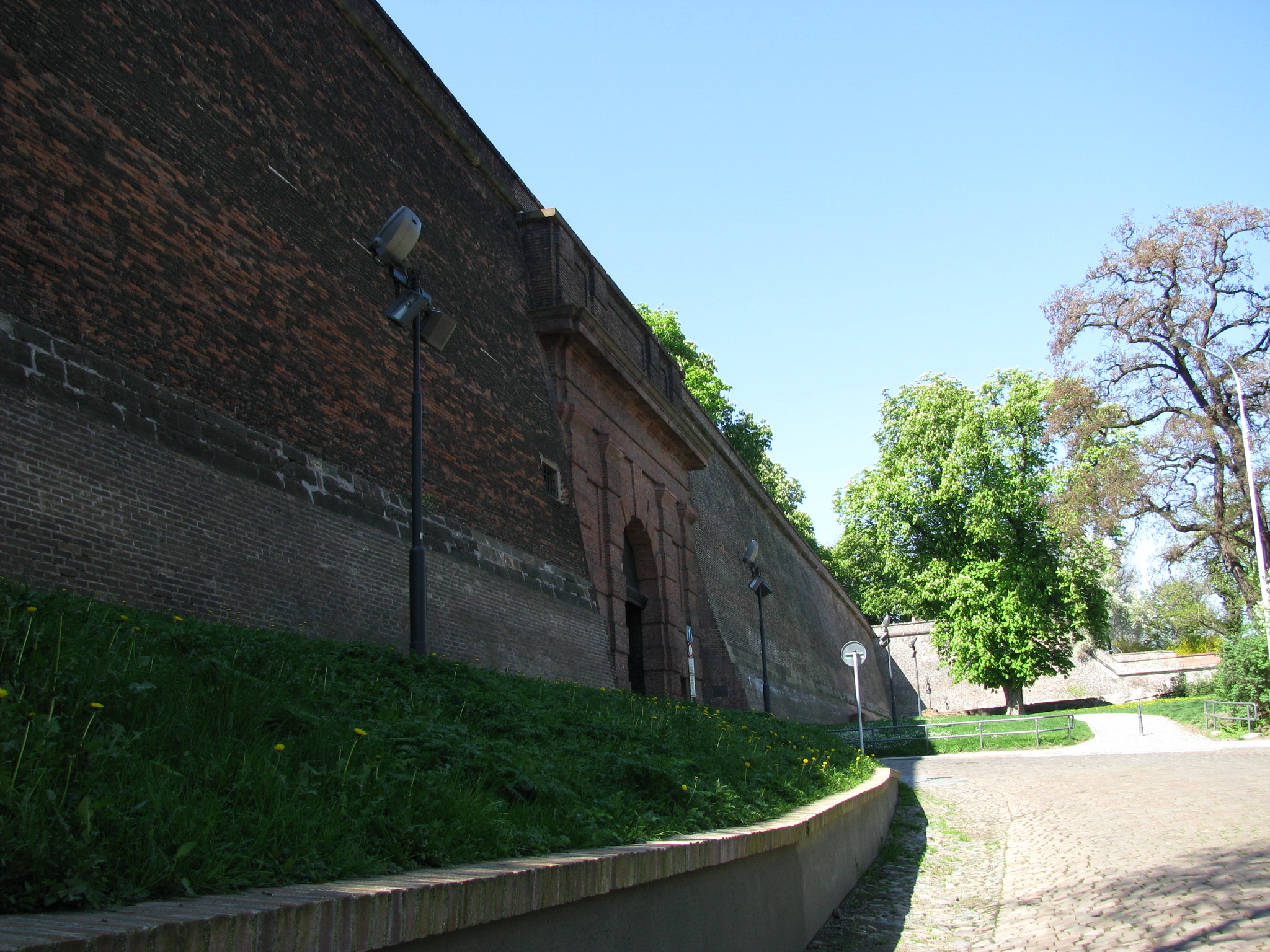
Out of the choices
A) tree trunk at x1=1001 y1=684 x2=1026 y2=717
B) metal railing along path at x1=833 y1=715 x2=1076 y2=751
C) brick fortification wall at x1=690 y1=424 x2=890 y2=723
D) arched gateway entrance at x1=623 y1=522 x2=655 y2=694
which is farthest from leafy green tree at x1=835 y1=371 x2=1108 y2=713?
arched gateway entrance at x1=623 y1=522 x2=655 y2=694

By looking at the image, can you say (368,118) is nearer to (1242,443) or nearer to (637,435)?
(637,435)

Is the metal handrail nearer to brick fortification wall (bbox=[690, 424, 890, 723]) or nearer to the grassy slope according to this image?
brick fortification wall (bbox=[690, 424, 890, 723])

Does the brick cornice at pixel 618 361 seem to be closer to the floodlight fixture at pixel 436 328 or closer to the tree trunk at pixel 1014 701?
the floodlight fixture at pixel 436 328

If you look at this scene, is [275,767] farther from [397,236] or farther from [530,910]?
[397,236]

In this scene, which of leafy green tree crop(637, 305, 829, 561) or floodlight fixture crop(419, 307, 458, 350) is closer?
floodlight fixture crop(419, 307, 458, 350)

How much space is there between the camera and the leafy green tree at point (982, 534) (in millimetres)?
33062

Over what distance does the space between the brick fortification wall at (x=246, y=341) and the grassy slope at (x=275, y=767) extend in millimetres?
1487

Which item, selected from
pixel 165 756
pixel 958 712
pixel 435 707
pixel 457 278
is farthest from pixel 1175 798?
pixel 958 712

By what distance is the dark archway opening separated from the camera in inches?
777

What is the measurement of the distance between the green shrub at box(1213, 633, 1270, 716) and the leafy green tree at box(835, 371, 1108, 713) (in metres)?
6.20

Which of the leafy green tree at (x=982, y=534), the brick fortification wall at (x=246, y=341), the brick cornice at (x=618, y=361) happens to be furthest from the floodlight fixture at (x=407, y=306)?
the leafy green tree at (x=982, y=534)

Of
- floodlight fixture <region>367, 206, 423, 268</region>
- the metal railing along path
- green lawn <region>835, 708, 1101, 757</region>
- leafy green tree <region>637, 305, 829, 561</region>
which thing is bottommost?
green lawn <region>835, 708, 1101, 757</region>

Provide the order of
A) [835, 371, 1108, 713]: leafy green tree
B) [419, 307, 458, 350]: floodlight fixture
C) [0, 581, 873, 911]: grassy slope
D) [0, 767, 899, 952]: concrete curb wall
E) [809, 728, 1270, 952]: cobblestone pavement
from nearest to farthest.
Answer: [0, 767, 899, 952]: concrete curb wall → [0, 581, 873, 911]: grassy slope → [809, 728, 1270, 952]: cobblestone pavement → [419, 307, 458, 350]: floodlight fixture → [835, 371, 1108, 713]: leafy green tree

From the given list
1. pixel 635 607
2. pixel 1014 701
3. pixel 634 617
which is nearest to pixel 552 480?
pixel 635 607
